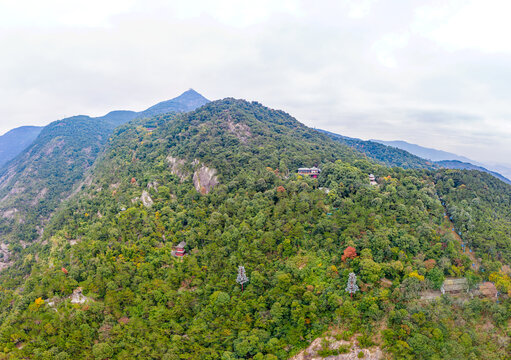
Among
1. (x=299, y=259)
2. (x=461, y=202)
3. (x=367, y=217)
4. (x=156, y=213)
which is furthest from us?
(x=156, y=213)

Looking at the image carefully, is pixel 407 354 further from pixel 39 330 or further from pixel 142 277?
pixel 39 330

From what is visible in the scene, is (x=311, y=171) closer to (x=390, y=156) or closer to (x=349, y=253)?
(x=349, y=253)

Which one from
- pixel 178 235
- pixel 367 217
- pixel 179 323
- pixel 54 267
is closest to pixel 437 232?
pixel 367 217

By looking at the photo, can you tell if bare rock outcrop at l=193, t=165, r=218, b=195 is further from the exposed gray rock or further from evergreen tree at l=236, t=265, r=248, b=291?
evergreen tree at l=236, t=265, r=248, b=291

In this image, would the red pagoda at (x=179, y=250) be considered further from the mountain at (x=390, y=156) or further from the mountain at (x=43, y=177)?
the mountain at (x=390, y=156)

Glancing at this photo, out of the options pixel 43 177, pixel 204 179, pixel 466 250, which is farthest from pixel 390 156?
pixel 43 177

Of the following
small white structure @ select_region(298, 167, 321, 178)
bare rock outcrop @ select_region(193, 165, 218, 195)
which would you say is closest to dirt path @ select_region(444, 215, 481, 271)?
small white structure @ select_region(298, 167, 321, 178)
